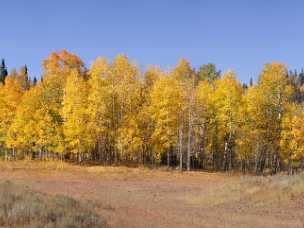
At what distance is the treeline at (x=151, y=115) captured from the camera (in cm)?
4672

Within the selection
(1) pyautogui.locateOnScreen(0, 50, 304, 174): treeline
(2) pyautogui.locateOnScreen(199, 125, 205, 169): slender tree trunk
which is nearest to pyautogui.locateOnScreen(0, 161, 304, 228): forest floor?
(1) pyautogui.locateOnScreen(0, 50, 304, 174): treeline

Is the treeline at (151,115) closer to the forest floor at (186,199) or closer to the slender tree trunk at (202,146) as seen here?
the slender tree trunk at (202,146)

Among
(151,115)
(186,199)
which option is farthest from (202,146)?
(186,199)

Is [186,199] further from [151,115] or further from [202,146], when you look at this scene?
[202,146]

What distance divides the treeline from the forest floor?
613 cm

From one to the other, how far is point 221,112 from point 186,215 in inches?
1188

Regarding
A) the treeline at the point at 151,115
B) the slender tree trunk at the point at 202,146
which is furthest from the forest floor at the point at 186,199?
the slender tree trunk at the point at 202,146

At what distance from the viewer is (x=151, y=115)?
47.5 metres

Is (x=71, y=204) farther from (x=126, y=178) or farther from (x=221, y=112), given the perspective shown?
(x=221, y=112)

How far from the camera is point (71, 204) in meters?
16.0

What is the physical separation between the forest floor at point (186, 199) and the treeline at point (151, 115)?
6.13 metres

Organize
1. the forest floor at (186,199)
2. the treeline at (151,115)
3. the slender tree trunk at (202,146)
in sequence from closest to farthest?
the forest floor at (186,199), the treeline at (151,115), the slender tree trunk at (202,146)

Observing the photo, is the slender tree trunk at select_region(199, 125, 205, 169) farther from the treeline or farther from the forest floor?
the forest floor

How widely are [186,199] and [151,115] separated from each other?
21.2 meters
